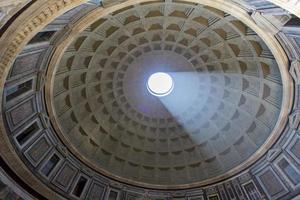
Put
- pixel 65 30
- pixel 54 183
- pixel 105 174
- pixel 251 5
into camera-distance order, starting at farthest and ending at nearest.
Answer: pixel 105 174 → pixel 54 183 → pixel 65 30 → pixel 251 5

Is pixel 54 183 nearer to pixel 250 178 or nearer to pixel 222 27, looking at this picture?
pixel 250 178

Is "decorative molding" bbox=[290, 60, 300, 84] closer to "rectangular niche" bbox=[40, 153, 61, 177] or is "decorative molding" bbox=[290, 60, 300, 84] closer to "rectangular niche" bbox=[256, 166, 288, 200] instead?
"rectangular niche" bbox=[256, 166, 288, 200]

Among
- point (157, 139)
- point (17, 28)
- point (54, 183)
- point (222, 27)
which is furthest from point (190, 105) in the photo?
point (17, 28)

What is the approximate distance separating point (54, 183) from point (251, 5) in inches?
504

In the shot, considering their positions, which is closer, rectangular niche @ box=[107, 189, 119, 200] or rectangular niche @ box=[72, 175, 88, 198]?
rectangular niche @ box=[72, 175, 88, 198]

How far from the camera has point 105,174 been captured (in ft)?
64.0

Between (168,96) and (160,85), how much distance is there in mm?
1126

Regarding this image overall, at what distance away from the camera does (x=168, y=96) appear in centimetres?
2362

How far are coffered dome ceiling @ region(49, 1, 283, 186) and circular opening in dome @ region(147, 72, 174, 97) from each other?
508 mm

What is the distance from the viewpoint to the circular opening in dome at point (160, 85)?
2344 centimetres

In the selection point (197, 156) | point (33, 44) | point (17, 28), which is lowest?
point (17, 28)

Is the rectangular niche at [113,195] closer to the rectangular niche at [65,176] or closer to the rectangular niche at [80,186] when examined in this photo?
the rectangular niche at [80,186]

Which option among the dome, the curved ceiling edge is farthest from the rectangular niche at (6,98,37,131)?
the curved ceiling edge

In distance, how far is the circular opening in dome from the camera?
23.4m
